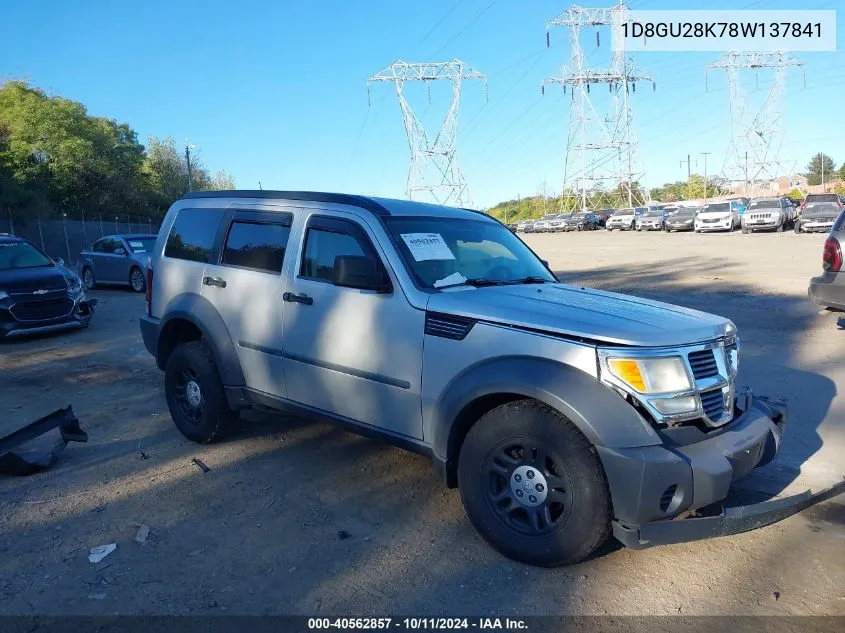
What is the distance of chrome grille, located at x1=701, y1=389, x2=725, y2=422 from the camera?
3235 mm

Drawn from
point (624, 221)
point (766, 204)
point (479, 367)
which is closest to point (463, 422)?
point (479, 367)

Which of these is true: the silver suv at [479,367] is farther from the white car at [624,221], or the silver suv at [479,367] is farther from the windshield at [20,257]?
the white car at [624,221]

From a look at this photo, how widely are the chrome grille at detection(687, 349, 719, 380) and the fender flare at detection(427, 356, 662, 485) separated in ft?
1.39

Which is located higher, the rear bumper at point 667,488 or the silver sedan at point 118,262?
the silver sedan at point 118,262

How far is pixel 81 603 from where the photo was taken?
3.06 metres

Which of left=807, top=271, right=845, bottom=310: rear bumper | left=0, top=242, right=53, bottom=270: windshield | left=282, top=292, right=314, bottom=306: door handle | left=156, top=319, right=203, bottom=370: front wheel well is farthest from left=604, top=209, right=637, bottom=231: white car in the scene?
left=282, top=292, right=314, bottom=306: door handle

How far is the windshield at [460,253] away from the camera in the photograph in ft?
13.1

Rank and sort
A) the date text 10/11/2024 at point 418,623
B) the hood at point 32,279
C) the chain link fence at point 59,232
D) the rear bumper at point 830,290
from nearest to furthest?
the date text 10/11/2024 at point 418,623 < the rear bumper at point 830,290 < the hood at point 32,279 < the chain link fence at point 59,232

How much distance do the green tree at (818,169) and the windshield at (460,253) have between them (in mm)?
116747

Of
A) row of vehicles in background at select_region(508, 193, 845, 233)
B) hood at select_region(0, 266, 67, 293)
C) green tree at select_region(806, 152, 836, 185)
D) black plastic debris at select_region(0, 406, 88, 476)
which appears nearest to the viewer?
black plastic debris at select_region(0, 406, 88, 476)

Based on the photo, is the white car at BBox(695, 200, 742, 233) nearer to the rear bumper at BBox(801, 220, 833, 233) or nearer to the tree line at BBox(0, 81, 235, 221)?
the rear bumper at BBox(801, 220, 833, 233)

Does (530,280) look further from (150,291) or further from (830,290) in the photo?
(830,290)

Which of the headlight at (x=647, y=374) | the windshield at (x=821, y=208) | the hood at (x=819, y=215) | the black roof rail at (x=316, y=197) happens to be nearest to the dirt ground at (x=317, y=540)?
the headlight at (x=647, y=374)

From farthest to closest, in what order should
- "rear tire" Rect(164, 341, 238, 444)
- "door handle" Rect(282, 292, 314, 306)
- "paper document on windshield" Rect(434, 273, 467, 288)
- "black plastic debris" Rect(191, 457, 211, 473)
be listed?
"rear tire" Rect(164, 341, 238, 444)
"black plastic debris" Rect(191, 457, 211, 473)
"door handle" Rect(282, 292, 314, 306)
"paper document on windshield" Rect(434, 273, 467, 288)
